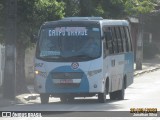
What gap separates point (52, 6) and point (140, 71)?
19.5m

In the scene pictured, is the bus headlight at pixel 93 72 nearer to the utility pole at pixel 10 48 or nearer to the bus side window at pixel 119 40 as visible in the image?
the bus side window at pixel 119 40

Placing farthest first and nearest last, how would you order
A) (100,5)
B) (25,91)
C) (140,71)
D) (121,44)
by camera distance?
(140,71)
(100,5)
(25,91)
(121,44)

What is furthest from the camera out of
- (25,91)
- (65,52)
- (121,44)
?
(25,91)

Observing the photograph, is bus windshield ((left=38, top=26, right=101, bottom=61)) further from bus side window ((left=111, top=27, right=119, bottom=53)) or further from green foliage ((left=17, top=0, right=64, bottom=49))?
green foliage ((left=17, top=0, right=64, bottom=49))

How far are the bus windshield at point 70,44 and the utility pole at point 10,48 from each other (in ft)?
3.62

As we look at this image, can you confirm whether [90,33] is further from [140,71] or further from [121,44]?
[140,71]

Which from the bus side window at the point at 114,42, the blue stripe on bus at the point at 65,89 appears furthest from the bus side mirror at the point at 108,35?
the blue stripe on bus at the point at 65,89

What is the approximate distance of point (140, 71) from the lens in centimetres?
4266

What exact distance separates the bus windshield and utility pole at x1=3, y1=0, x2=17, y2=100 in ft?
3.62

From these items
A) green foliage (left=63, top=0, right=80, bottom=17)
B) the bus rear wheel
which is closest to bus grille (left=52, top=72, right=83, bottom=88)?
the bus rear wheel

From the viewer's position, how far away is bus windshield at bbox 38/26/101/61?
2091 centimetres

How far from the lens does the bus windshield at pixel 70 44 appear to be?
20906 mm

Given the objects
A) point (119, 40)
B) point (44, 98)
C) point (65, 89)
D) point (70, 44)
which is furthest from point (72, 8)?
point (65, 89)

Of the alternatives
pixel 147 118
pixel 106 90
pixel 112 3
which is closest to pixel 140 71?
pixel 112 3
